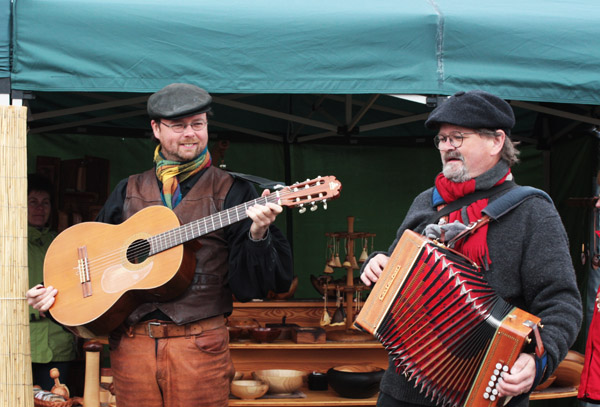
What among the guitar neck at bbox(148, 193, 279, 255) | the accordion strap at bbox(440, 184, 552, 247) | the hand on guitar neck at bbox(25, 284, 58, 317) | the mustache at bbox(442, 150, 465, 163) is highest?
the mustache at bbox(442, 150, 465, 163)

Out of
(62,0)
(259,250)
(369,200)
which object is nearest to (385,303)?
(259,250)

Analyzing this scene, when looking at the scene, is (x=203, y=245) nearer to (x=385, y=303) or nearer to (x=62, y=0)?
(x=385, y=303)

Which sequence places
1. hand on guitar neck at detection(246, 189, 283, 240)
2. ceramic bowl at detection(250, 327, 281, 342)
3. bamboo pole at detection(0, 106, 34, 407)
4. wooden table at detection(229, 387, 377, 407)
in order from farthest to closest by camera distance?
1. ceramic bowl at detection(250, 327, 281, 342)
2. wooden table at detection(229, 387, 377, 407)
3. bamboo pole at detection(0, 106, 34, 407)
4. hand on guitar neck at detection(246, 189, 283, 240)

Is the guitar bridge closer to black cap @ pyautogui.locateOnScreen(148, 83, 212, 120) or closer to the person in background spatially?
black cap @ pyautogui.locateOnScreen(148, 83, 212, 120)

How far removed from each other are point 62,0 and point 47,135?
2.33 m

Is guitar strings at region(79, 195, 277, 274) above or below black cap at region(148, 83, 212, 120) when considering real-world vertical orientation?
below

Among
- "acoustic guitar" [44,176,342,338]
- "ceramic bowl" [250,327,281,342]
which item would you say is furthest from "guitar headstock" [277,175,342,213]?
"ceramic bowl" [250,327,281,342]

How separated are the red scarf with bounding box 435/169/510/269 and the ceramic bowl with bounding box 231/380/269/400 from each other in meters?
2.56

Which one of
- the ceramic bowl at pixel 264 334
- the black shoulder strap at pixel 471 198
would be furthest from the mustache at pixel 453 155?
the ceramic bowl at pixel 264 334

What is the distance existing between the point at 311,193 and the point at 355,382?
2.24 meters

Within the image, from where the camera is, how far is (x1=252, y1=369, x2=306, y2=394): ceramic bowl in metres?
4.58

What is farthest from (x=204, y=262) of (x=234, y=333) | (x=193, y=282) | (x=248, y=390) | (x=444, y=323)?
(x=234, y=333)

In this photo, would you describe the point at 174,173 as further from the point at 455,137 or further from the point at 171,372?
the point at 455,137

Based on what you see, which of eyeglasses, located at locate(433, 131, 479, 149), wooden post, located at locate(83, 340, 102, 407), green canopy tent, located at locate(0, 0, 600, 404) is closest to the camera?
eyeglasses, located at locate(433, 131, 479, 149)
